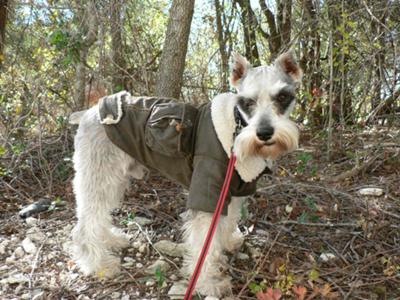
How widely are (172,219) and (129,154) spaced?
1029mm

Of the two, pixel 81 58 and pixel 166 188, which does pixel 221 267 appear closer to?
pixel 166 188

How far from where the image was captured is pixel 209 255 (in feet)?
11.1

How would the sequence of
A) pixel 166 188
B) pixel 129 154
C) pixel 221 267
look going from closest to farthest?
pixel 221 267, pixel 129 154, pixel 166 188

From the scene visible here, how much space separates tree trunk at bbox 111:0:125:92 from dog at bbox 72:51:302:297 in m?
2.47

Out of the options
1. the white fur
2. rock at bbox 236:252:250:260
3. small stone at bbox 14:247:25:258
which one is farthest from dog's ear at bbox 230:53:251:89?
small stone at bbox 14:247:25:258

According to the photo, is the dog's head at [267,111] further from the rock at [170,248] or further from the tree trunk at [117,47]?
the tree trunk at [117,47]

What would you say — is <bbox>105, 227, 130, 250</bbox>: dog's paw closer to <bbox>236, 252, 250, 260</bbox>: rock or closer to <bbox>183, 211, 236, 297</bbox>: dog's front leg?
<bbox>183, 211, 236, 297</bbox>: dog's front leg

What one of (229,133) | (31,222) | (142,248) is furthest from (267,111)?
(31,222)

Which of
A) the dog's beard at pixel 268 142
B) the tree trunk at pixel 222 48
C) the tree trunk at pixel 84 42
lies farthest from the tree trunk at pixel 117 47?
the dog's beard at pixel 268 142

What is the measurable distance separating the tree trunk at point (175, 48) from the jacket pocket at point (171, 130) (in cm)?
206

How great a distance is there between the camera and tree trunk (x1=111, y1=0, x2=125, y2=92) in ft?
19.3

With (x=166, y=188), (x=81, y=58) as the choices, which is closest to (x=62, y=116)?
(x=81, y=58)

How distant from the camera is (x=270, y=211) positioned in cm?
428

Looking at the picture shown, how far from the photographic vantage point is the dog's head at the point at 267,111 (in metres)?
2.88
